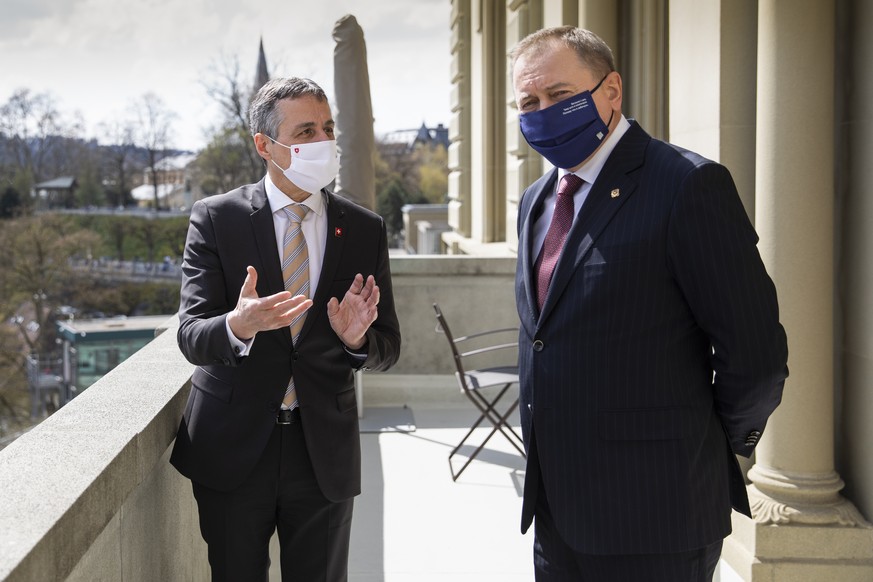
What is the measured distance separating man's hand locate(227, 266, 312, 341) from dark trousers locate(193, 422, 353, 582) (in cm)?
43

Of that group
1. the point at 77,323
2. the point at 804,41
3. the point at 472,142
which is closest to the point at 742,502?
the point at 804,41

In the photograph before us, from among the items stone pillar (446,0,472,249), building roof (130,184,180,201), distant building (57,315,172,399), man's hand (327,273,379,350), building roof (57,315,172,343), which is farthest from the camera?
building roof (130,184,180,201)

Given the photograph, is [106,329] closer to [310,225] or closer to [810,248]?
[810,248]

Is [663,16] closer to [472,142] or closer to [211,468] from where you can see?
[211,468]

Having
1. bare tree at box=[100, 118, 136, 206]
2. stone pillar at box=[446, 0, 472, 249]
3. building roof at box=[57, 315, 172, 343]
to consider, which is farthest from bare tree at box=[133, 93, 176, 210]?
stone pillar at box=[446, 0, 472, 249]

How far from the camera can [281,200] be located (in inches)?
107

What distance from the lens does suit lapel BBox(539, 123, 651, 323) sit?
226 cm

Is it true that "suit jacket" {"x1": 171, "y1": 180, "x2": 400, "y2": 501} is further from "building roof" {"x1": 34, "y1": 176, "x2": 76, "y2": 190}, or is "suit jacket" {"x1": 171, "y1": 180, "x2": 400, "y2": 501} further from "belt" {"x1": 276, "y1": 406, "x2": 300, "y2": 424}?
"building roof" {"x1": 34, "y1": 176, "x2": 76, "y2": 190}

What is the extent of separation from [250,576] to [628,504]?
1.14 metres

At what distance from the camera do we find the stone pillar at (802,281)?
3805 millimetres

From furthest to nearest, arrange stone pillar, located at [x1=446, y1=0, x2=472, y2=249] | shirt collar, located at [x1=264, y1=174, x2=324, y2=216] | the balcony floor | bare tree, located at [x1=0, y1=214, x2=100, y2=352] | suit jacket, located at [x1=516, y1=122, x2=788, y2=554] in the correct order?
bare tree, located at [x1=0, y1=214, x2=100, y2=352], stone pillar, located at [x1=446, y1=0, x2=472, y2=249], the balcony floor, shirt collar, located at [x1=264, y1=174, x2=324, y2=216], suit jacket, located at [x1=516, y1=122, x2=788, y2=554]

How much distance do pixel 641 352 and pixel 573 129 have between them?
608 mm

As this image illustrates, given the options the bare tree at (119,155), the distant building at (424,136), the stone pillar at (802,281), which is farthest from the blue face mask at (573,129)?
the distant building at (424,136)

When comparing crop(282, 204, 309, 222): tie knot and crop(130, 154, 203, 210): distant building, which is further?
crop(130, 154, 203, 210): distant building
